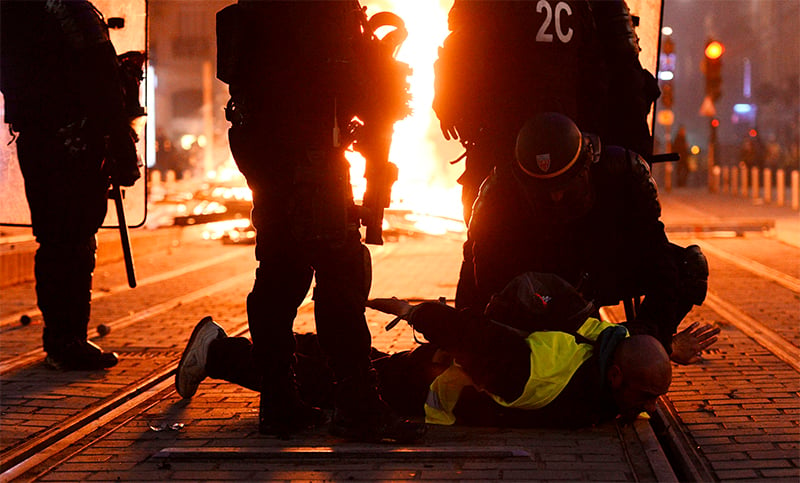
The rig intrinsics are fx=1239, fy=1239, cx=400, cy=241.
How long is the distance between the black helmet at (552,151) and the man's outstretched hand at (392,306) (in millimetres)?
696

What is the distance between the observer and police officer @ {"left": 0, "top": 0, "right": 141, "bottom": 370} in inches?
232

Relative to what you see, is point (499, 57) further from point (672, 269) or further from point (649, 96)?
point (672, 269)

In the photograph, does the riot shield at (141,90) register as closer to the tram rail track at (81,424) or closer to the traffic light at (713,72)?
the tram rail track at (81,424)

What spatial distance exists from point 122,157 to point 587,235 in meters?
2.40

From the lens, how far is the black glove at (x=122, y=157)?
6.07m

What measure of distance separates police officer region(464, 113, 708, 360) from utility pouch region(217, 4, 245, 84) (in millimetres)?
1174

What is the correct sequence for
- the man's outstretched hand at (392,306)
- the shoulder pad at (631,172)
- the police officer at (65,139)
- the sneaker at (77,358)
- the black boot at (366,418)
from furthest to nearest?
1. the sneaker at (77,358)
2. the police officer at (65,139)
3. the shoulder pad at (631,172)
4. the man's outstretched hand at (392,306)
5. the black boot at (366,418)

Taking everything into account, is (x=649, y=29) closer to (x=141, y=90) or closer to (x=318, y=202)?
(x=141, y=90)

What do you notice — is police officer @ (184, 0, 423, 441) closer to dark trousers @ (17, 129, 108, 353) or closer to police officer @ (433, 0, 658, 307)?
police officer @ (433, 0, 658, 307)

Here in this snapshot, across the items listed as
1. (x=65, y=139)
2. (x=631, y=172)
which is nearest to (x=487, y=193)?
(x=631, y=172)

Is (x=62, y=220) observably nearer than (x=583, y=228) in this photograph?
No

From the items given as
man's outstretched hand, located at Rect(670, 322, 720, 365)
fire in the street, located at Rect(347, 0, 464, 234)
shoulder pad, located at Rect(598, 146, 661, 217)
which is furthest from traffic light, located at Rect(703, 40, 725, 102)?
man's outstretched hand, located at Rect(670, 322, 720, 365)

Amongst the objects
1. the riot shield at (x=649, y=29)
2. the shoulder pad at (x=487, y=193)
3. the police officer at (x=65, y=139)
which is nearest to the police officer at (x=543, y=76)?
the shoulder pad at (x=487, y=193)

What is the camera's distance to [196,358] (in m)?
5.18
